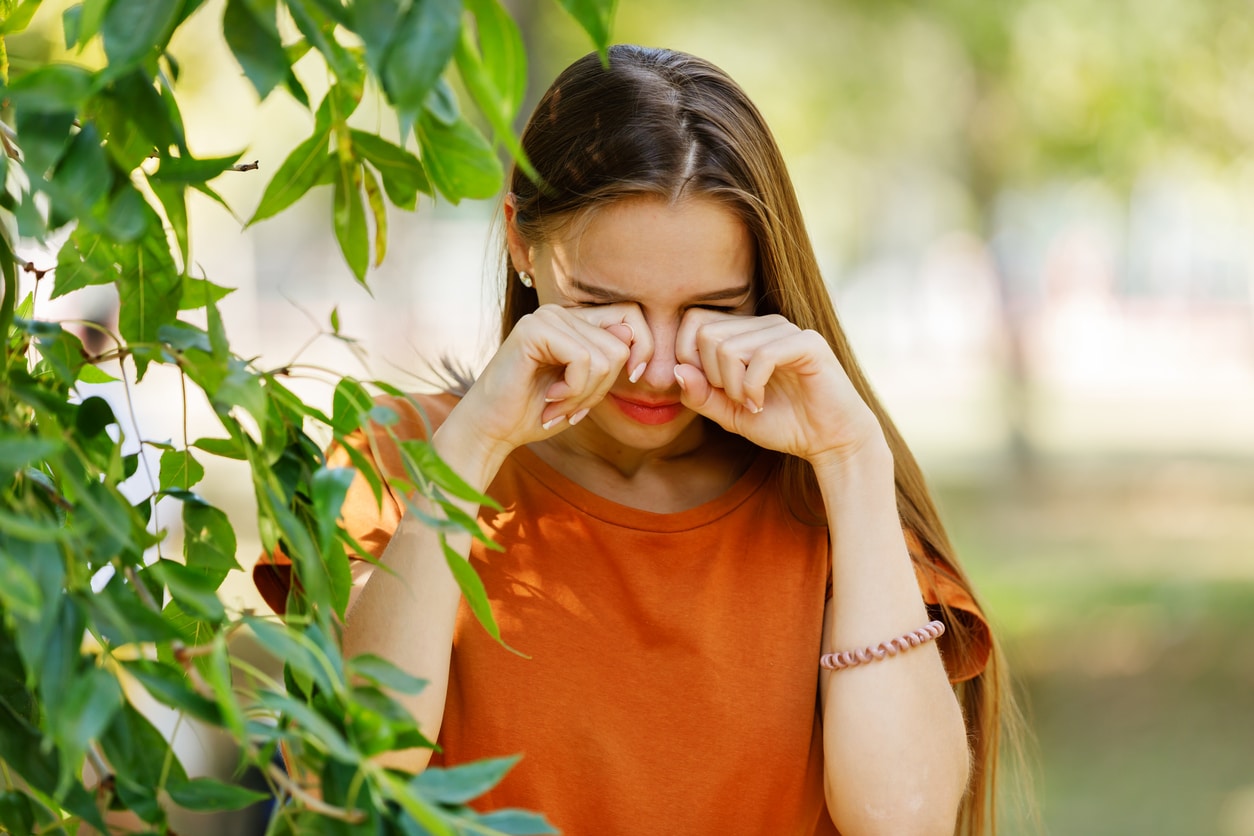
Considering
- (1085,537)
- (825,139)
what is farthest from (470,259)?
(1085,537)

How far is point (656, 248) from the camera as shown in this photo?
186 centimetres

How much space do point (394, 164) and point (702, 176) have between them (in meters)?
0.99

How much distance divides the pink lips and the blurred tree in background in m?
0.93

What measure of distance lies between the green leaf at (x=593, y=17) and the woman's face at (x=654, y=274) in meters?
1.03

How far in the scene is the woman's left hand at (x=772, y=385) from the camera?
6.16 ft

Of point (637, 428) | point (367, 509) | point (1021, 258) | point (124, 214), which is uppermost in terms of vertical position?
point (124, 214)

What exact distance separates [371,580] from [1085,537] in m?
11.3

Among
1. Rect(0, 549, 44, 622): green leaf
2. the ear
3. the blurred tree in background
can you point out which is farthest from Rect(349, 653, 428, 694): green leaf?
the ear

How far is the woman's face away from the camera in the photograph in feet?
6.10

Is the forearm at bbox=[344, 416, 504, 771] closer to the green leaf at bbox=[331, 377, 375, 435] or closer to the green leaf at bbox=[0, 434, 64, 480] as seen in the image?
the green leaf at bbox=[331, 377, 375, 435]

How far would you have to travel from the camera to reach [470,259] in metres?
22.7

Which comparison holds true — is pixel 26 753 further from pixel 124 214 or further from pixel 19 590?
pixel 124 214

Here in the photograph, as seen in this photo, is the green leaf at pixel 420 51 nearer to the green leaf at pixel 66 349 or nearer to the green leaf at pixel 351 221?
the green leaf at pixel 351 221

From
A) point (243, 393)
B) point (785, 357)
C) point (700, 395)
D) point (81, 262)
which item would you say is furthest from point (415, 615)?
point (243, 393)
